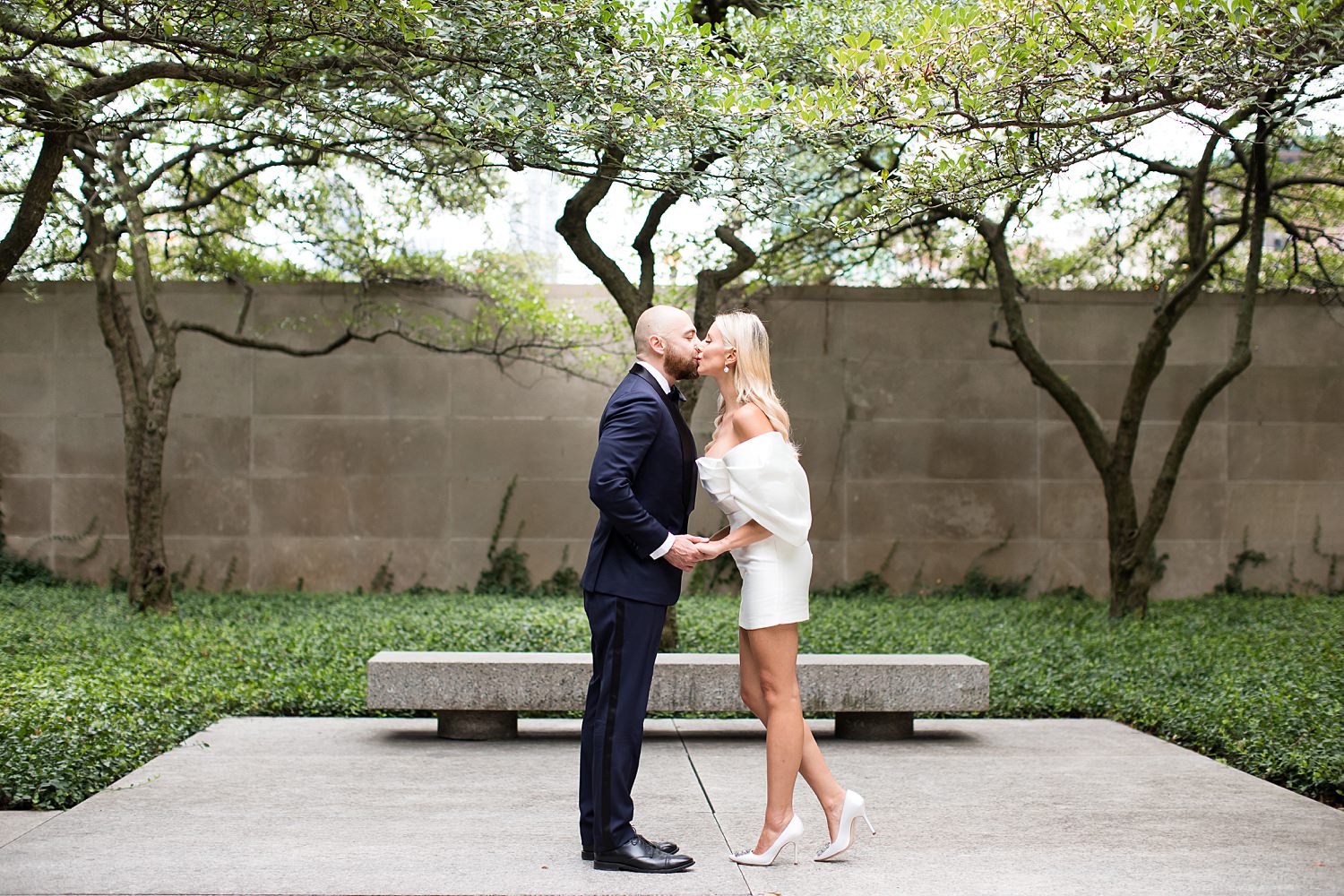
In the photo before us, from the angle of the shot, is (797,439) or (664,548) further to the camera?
(797,439)

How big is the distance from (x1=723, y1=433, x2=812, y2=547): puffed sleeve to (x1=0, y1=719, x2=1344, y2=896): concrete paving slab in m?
1.25

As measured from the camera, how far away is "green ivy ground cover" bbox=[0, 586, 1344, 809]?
6441 millimetres

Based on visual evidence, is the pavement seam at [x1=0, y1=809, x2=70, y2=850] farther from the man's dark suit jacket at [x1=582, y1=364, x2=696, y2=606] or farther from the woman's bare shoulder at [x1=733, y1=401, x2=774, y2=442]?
the woman's bare shoulder at [x1=733, y1=401, x2=774, y2=442]

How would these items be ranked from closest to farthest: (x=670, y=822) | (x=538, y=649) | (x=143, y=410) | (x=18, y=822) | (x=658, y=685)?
(x=18, y=822), (x=670, y=822), (x=658, y=685), (x=538, y=649), (x=143, y=410)

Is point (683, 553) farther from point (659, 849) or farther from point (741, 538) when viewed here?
point (659, 849)

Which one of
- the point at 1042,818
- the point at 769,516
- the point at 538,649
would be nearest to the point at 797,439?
the point at 538,649

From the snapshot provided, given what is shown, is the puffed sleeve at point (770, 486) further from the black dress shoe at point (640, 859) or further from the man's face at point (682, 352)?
the black dress shoe at point (640, 859)

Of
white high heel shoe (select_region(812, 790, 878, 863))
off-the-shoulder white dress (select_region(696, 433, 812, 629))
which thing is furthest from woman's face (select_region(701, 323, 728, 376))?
white high heel shoe (select_region(812, 790, 878, 863))

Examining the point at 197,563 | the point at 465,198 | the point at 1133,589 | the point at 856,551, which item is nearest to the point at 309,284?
the point at 465,198

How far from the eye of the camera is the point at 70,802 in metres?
5.48

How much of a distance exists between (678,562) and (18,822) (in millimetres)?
2970

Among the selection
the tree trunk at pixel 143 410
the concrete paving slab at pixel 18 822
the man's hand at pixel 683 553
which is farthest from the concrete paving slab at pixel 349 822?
the tree trunk at pixel 143 410

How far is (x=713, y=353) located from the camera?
461 centimetres

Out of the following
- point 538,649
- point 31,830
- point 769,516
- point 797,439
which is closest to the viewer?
point 769,516
